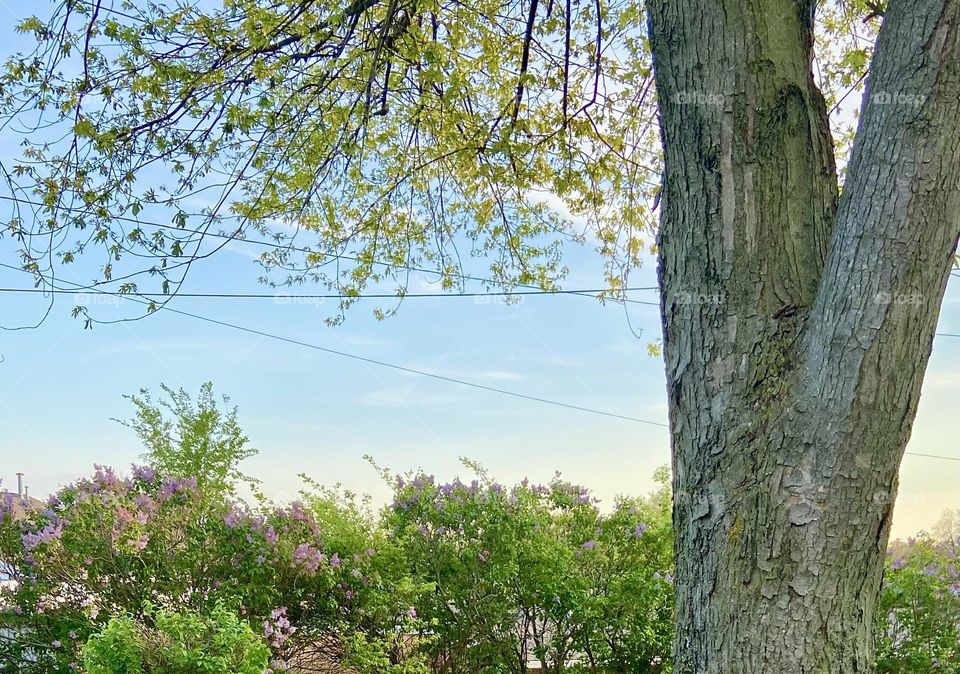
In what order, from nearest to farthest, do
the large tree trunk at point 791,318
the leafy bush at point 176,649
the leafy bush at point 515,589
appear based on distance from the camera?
the large tree trunk at point 791,318, the leafy bush at point 176,649, the leafy bush at point 515,589

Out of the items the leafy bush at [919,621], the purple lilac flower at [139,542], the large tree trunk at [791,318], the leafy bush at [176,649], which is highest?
the large tree trunk at [791,318]

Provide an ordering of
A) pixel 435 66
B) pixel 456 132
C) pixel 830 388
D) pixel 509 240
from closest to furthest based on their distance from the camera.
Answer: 1. pixel 830 388
2. pixel 435 66
3. pixel 456 132
4. pixel 509 240

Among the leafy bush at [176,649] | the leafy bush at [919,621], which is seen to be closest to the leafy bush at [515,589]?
the leafy bush at [919,621]

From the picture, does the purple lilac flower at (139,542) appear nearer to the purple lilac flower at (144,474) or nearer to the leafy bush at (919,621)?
the purple lilac flower at (144,474)

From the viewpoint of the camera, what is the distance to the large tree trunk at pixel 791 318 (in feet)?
6.84

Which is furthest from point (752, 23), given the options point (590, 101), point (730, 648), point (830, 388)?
point (590, 101)

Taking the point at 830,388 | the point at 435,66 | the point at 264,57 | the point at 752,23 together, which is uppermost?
the point at 264,57

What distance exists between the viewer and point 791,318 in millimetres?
2238

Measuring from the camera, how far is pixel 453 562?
4.91 m

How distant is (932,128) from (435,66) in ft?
8.57

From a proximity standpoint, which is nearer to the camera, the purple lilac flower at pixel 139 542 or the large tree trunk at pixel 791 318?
the large tree trunk at pixel 791 318

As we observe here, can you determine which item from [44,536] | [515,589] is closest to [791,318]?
[515,589]

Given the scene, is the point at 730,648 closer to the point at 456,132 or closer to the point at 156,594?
the point at 156,594

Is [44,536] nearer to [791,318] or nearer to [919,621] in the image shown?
[791,318]
